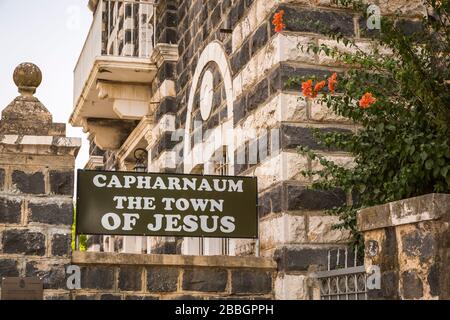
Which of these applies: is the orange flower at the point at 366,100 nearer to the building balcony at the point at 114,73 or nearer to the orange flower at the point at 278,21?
the orange flower at the point at 278,21

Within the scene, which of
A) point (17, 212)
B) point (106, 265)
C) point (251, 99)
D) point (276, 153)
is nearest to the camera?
point (17, 212)

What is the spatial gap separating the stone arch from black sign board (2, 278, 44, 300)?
3.01m

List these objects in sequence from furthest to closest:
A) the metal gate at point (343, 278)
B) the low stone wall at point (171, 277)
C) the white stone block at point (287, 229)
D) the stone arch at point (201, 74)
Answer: the stone arch at point (201, 74), the white stone block at point (287, 229), the low stone wall at point (171, 277), the metal gate at point (343, 278)

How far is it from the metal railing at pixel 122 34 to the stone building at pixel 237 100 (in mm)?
33

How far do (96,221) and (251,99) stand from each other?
→ 7.00 feet

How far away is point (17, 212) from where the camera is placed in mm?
6770

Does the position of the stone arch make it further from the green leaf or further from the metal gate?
the green leaf

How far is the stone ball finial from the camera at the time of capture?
7.24 m

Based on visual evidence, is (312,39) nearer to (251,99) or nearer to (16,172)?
(251,99)

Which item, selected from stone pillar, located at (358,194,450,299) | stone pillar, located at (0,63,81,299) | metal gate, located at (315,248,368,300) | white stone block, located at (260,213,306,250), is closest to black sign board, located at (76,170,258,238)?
white stone block, located at (260,213,306,250)

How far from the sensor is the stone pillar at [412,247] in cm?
506

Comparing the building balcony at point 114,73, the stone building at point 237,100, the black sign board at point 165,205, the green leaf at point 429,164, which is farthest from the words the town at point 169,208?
the building balcony at point 114,73

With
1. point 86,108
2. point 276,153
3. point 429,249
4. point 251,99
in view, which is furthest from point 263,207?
point 86,108

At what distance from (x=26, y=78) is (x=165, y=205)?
5.46 ft
